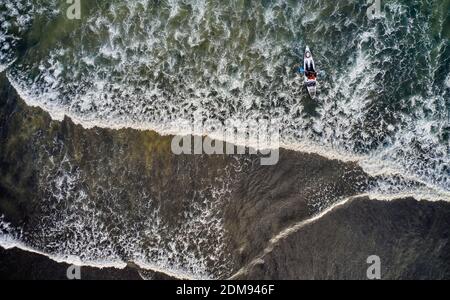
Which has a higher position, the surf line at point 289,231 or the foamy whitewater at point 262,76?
the foamy whitewater at point 262,76

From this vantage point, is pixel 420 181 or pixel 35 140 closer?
pixel 420 181

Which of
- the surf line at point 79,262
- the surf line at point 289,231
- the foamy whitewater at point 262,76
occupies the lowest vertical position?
the surf line at point 79,262

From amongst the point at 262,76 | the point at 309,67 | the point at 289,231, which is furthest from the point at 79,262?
the point at 309,67

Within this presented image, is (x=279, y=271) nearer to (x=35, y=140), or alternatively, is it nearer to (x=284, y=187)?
(x=284, y=187)

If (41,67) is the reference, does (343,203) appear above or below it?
A: below

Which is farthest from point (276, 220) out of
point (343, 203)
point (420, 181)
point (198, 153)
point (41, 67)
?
point (41, 67)

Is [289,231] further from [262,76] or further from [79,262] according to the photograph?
[79,262]

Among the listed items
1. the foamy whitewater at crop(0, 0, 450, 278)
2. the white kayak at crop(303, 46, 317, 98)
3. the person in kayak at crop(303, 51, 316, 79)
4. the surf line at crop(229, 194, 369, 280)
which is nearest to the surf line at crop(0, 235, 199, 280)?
the foamy whitewater at crop(0, 0, 450, 278)

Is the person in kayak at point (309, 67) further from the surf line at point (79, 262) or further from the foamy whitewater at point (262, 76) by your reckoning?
the surf line at point (79, 262)

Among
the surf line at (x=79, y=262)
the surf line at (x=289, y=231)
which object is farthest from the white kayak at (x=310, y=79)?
the surf line at (x=79, y=262)
